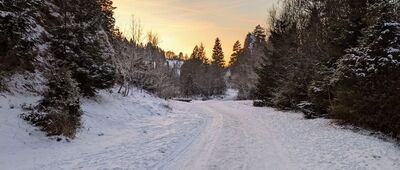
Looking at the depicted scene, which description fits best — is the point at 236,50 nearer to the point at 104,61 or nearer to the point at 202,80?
the point at 202,80

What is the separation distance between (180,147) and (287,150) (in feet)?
11.2

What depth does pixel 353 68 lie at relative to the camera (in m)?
16.3

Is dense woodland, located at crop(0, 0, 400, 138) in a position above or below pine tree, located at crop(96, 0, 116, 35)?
below

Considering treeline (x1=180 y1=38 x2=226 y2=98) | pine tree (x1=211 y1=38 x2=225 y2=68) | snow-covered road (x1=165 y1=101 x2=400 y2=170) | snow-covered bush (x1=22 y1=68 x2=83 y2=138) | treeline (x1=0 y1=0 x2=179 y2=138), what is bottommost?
snow-covered road (x1=165 y1=101 x2=400 y2=170)

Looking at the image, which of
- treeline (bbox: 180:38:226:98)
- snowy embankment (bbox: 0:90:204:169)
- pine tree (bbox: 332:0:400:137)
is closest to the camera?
→ snowy embankment (bbox: 0:90:204:169)

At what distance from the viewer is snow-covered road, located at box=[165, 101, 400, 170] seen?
33.1 ft

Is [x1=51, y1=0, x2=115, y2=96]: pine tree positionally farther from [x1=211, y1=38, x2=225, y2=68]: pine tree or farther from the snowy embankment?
[x1=211, y1=38, x2=225, y2=68]: pine tree

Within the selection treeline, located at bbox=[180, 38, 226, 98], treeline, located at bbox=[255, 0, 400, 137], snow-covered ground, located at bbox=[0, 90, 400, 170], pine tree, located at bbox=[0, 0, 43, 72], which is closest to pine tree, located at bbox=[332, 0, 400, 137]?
treeline, located at bbox=[255, 0, 400, 137]

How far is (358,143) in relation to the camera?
41.7 ft

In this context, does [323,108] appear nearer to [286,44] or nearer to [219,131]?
[219,131]

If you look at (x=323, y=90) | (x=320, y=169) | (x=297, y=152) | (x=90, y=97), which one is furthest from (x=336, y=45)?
(x=90, y=97)

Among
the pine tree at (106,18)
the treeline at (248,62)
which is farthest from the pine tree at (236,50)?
the pine tree at (106,18)

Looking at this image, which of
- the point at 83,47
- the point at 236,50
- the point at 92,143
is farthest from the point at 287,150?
the point at 236,50

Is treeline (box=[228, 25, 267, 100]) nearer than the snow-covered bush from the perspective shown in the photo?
No
